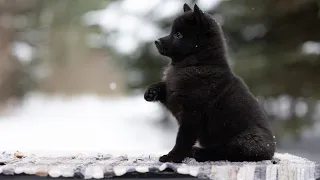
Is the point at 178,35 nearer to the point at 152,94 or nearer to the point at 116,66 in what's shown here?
the point at 152,94

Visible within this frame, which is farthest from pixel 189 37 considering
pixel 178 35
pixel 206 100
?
pixel 206 100

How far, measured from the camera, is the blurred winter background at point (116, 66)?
6.44 ft

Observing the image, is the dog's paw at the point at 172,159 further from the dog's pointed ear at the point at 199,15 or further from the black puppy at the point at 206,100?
the dog's pointed ear at the point at 199,15

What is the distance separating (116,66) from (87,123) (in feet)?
0.95

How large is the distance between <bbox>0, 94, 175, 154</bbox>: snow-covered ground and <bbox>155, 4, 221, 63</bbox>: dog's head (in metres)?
1.14

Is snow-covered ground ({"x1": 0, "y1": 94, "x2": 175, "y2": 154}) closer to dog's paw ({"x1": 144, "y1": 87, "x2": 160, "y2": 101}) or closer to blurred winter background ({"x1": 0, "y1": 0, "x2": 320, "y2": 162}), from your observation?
blurred winter background ({"x1": 0, "y1": 0, "x2": 320, "y2": 162})

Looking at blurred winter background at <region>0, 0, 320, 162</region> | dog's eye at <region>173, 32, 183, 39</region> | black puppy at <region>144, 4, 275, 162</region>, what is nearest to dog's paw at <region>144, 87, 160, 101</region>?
black puppy at <region>144, 4, 275, 162</region>

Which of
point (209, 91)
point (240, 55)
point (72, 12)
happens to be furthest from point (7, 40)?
point (209, 91)

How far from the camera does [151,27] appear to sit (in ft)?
6.70

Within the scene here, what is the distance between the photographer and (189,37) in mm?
860

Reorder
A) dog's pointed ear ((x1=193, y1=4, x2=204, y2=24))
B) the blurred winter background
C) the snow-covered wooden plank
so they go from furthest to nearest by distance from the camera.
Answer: the blurred winter background < dog's pointed ear ((x1=193, y1=4, x2=204, y2=24)) < the snow-covered wooden plank

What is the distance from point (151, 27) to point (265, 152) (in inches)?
49.9

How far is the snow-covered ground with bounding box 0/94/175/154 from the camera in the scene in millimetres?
1975

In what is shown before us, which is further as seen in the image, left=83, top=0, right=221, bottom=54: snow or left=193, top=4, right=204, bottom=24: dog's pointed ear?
left=83, top=0, right=221, bottom=54: snow
